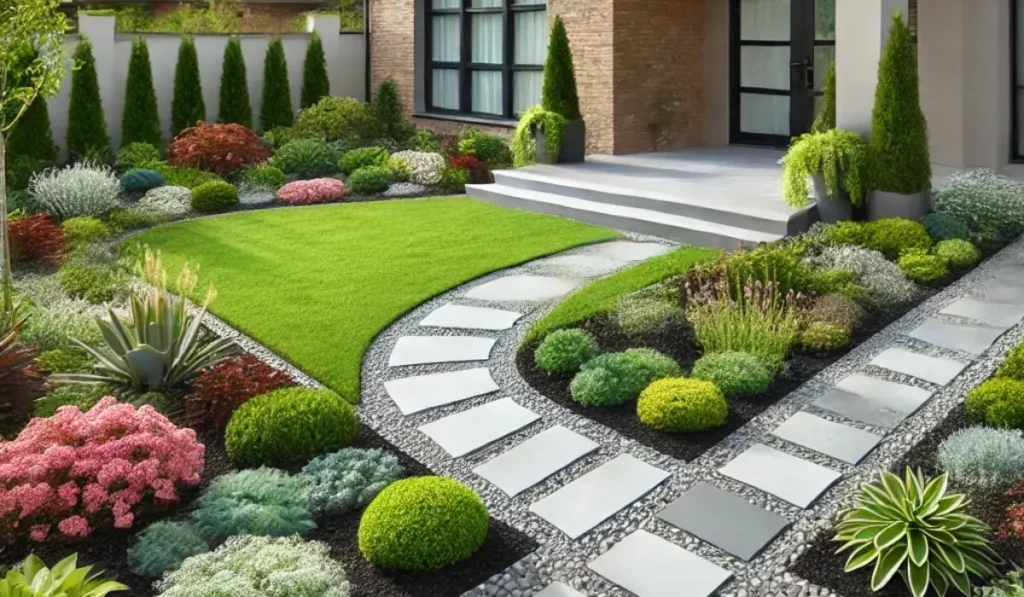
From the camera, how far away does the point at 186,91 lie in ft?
51.8

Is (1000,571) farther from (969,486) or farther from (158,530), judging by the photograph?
(158,530)

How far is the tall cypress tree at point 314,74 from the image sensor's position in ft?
56.1

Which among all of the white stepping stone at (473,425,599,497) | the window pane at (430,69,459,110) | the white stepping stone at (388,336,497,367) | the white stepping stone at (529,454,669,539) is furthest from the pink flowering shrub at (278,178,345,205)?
the white stepping stone at (529,454,669,539)

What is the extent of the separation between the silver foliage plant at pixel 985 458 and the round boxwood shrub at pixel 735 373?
1.18 metres

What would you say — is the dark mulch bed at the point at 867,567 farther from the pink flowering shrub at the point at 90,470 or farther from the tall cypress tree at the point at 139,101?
the tall cypress tree at the point at 139,101

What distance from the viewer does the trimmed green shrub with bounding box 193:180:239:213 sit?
1197cm

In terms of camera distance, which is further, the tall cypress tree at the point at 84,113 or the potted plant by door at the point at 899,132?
the tall cypress tree at the point at 84,113

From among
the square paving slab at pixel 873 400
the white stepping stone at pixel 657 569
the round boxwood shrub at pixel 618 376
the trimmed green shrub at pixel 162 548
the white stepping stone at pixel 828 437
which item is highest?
the round boxwood shrub at pixel 618 376

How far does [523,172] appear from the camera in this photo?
40.7 feet

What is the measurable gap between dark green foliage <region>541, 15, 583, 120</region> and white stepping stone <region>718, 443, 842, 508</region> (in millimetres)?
8403

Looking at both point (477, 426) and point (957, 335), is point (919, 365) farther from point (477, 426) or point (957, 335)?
point (477, 426)

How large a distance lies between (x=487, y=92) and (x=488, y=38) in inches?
34.6

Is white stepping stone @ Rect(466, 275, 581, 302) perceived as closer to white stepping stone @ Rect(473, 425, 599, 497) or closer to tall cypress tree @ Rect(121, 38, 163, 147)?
white stepping stone @ Rect(473, 425, 599, 497)

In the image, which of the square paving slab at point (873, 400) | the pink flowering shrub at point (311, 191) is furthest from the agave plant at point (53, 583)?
the pink flowering shrub at point (311, 191)
